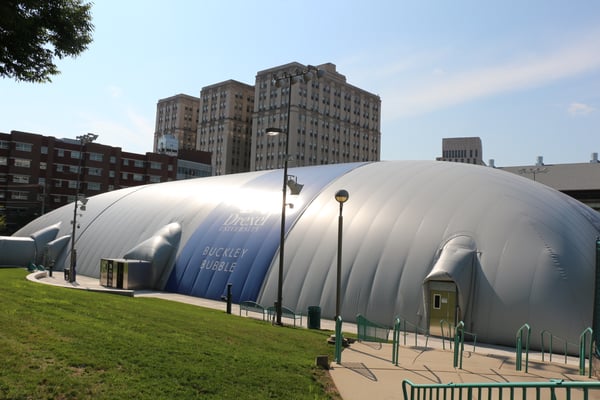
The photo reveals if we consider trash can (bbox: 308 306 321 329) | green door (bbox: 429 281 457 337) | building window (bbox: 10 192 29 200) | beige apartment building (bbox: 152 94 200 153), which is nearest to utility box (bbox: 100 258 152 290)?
trash can (bbox: 308 306 321 329)

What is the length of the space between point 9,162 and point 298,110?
76129 mm

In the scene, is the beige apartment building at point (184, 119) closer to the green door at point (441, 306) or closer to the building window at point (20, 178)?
the building window at point (20, 178)

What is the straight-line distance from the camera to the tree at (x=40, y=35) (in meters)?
13.3

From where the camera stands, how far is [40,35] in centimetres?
1446

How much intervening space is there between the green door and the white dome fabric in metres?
0.13

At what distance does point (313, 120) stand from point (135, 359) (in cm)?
14329

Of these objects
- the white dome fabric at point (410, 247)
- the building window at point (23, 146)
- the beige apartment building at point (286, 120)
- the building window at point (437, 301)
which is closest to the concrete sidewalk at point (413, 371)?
the building window at point (437, 301)

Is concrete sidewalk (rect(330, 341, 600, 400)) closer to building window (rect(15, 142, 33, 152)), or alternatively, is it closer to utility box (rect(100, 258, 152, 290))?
utility box (rect(100, 258, 152, 290))

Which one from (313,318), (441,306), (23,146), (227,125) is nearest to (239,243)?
(313,318)

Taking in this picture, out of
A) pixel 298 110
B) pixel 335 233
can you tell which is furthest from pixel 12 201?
pixel 335 233

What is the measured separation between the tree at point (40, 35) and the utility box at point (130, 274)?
2227cm

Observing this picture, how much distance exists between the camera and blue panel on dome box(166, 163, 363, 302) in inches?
1212

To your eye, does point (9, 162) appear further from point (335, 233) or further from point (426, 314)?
point (426, 314)

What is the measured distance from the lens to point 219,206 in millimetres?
39094
